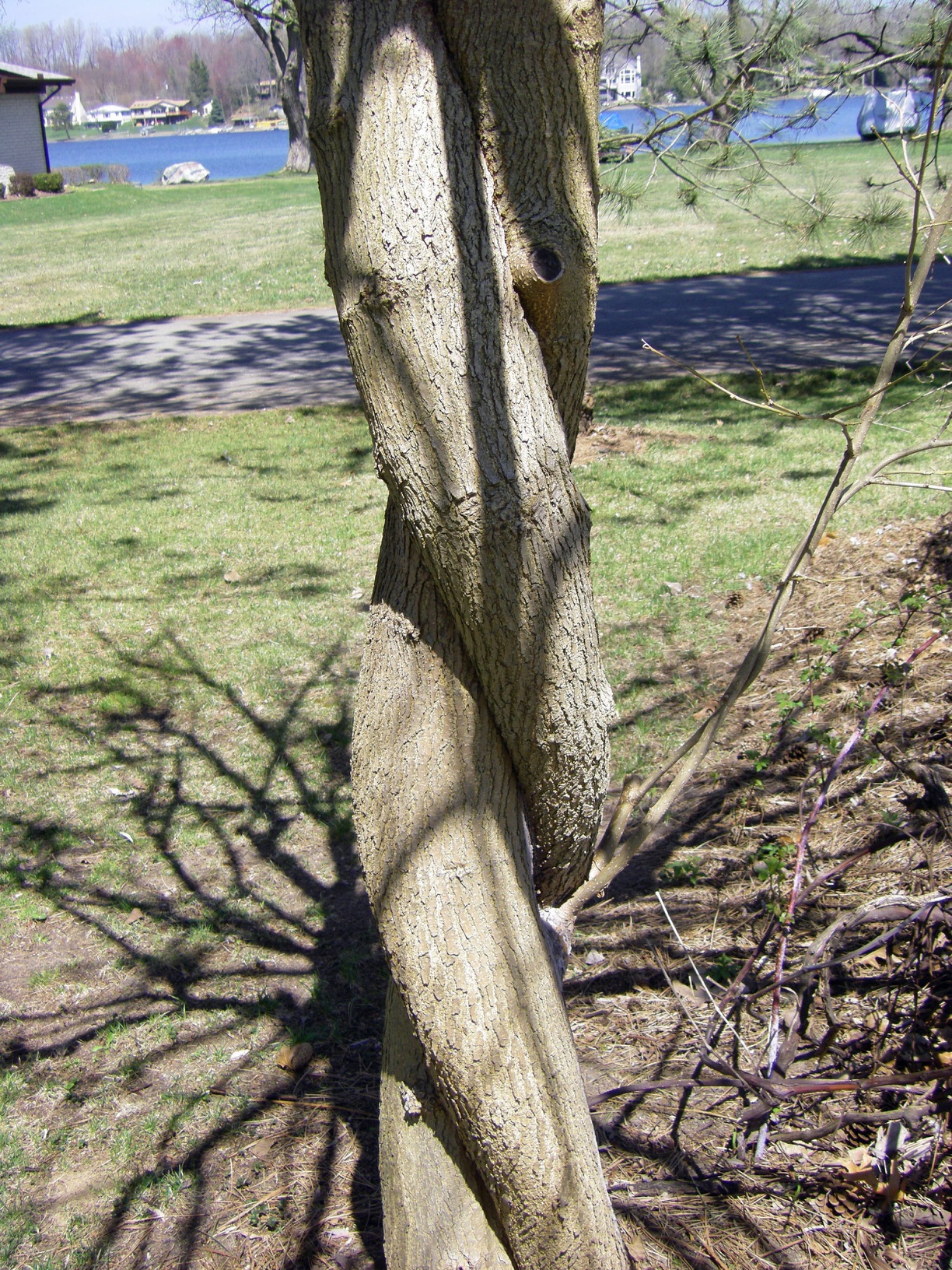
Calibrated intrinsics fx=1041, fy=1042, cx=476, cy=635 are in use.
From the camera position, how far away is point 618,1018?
3.18m

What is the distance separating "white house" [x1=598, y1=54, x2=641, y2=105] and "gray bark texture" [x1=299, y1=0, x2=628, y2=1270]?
4338mm

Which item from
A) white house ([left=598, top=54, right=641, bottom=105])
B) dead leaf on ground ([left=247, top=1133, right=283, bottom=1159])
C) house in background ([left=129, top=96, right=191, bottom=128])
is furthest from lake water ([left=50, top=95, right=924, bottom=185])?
house in background ([left=129, top=96, right=191, bottom=128])

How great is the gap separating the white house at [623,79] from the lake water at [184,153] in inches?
1792

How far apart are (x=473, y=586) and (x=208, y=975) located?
2.29 meters

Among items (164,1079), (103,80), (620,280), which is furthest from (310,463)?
(103,80)

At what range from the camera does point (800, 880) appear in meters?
2.94

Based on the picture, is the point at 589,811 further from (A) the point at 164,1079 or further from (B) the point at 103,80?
(B) the point at 103,80

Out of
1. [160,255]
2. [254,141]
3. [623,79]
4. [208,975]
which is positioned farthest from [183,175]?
[254,141]

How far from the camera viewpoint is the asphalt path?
10.1 m

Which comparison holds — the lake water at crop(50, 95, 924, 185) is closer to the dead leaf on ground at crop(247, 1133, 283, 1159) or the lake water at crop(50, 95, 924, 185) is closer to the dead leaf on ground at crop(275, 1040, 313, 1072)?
the dead leaf on ground at crop(275, 1040, 313, 1072)

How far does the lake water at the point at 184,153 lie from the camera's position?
6206 cm

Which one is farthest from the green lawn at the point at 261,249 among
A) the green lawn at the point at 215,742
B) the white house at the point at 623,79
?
the green lawn at the point at 215,742

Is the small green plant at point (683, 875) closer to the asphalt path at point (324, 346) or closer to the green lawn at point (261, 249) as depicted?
the green lawn at point (261, 249)

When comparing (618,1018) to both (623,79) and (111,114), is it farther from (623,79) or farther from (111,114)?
(111,114)
